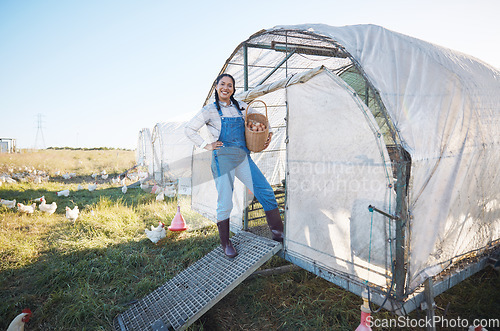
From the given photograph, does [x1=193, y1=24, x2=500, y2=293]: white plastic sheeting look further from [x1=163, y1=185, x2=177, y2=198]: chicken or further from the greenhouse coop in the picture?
[x1=163, y1=185, x2=177, y2=198]: chicken

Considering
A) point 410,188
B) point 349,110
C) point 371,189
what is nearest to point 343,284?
point 371,189

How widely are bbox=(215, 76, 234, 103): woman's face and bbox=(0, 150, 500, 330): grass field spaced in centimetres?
258

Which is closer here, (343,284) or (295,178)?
(343,284)

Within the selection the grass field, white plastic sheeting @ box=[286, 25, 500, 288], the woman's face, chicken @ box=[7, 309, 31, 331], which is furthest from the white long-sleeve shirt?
chicken @ box=[7, 309, 31, 331]

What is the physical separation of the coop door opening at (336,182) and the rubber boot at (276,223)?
25cm

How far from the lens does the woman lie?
3340 millimetres

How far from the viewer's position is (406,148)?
7.19 ft

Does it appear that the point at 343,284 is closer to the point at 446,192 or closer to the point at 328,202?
the point at 328,202

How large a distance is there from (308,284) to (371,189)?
6.09 ft

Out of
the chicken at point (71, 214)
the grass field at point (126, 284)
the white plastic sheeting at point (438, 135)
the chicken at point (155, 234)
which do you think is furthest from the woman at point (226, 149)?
the chicken at point (71, 214)

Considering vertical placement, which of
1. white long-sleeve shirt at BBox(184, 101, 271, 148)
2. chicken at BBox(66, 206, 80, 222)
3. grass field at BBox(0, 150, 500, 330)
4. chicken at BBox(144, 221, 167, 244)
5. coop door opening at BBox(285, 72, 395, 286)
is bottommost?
grass field at BBox(0, 150, 500, 330)

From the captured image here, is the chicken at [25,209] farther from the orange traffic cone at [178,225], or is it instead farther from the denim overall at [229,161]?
the denim overall at [229,161]

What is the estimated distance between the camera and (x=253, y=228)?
15.5 feet

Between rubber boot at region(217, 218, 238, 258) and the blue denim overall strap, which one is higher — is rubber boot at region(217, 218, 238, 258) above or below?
below
